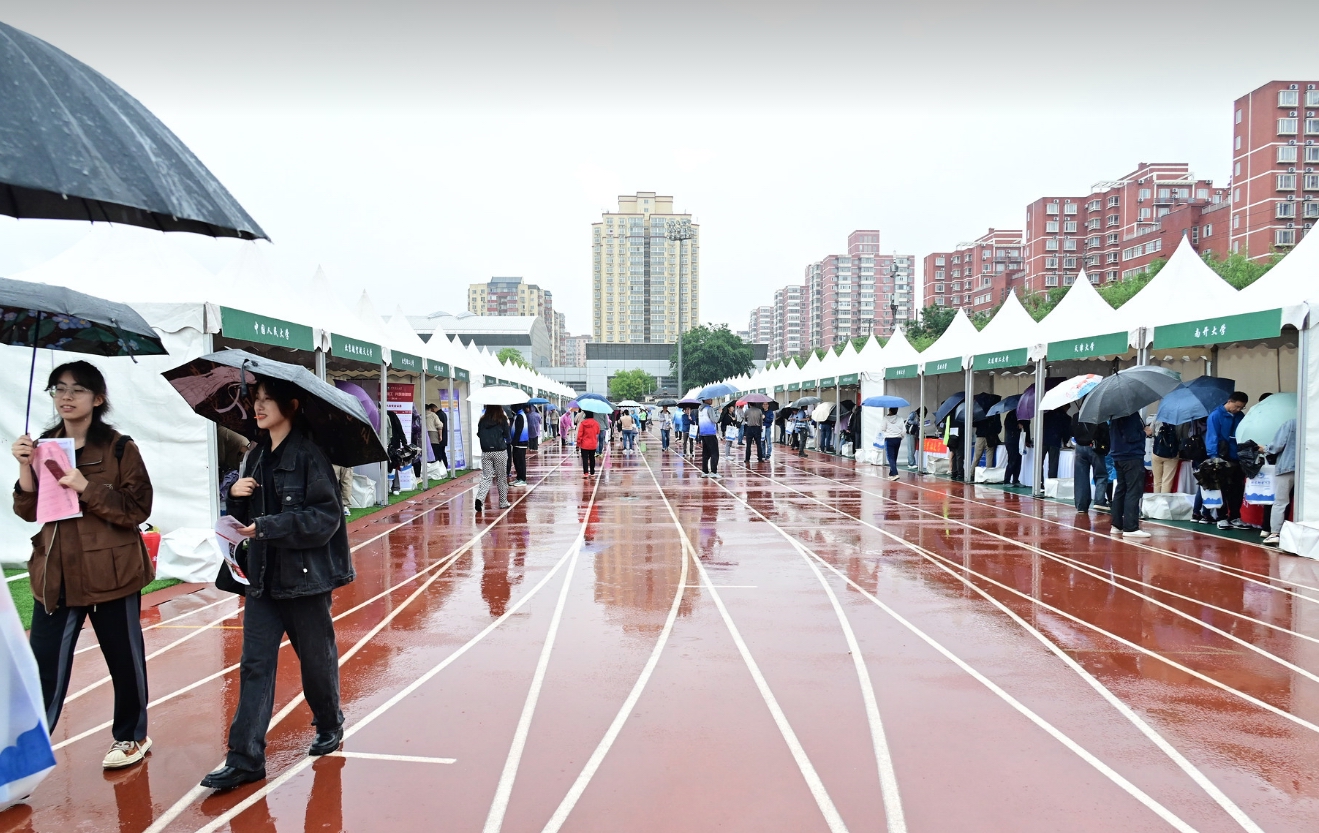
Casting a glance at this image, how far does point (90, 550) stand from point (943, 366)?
16552 mm

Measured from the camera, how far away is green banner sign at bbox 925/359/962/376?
17062 millimetres

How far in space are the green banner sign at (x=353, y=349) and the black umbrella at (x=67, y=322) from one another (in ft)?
22.9

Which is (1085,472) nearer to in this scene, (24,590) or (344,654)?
(344,654)

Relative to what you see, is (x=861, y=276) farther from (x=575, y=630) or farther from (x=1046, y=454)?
(x=575, y=630)

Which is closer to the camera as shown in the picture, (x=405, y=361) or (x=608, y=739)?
(x=608, y=739)

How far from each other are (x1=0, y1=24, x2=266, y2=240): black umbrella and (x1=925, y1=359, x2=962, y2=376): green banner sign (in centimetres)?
1590

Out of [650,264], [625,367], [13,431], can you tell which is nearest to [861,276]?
[650,264]

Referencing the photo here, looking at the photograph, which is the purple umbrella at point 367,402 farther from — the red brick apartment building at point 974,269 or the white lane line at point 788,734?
the red brick apartment building at point 974,269

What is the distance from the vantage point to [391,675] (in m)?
4.99

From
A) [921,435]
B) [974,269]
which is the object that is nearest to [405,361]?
[921,435]

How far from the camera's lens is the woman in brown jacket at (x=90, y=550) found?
346 cm

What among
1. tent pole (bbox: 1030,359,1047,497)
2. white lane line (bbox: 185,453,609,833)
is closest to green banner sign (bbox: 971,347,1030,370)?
tent pole (bbox: 1030,359,1047,497)

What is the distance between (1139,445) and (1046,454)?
4768mm

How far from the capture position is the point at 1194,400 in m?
10.5
